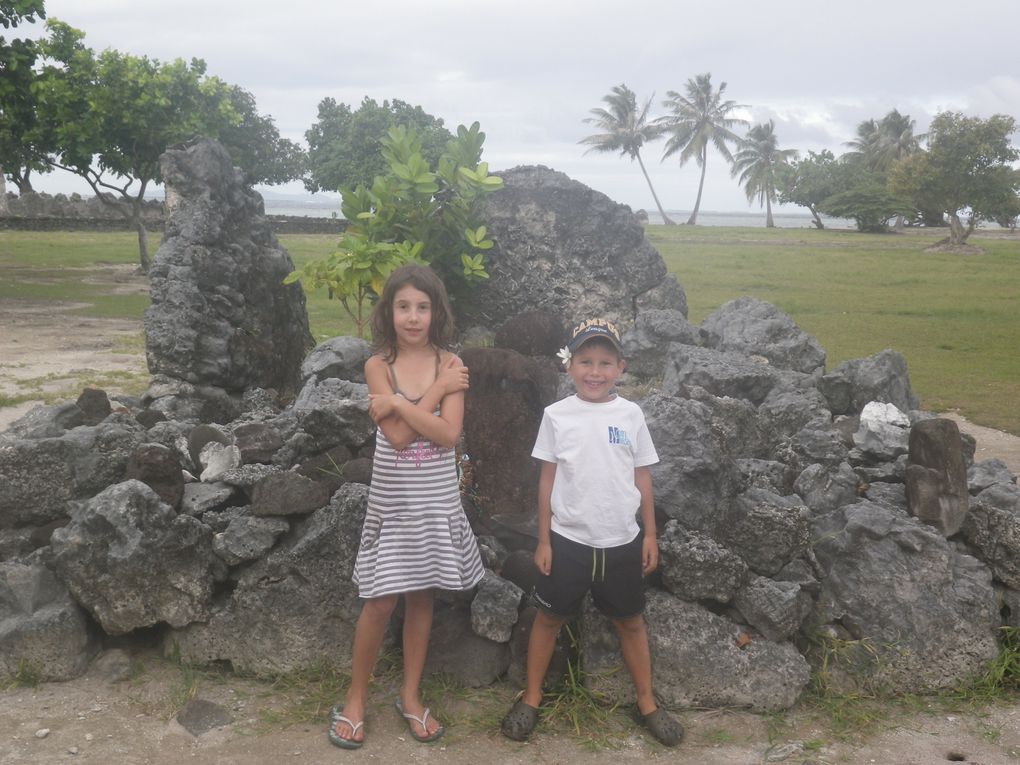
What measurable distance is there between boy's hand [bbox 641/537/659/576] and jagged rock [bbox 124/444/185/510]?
7.57 ft

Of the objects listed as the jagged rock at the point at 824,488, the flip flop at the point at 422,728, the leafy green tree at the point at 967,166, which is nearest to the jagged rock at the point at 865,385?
the jagged rock at the point at 824,488

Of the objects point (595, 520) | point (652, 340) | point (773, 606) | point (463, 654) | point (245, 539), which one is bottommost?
point (463, 654)

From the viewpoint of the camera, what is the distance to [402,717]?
4023 millimetres

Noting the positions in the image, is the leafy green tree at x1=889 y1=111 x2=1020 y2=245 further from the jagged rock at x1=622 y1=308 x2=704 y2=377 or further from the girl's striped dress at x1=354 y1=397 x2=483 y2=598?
the girl's striped dress at x1=354 y1=397 x2=483 y2=598

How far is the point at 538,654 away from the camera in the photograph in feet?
13.0

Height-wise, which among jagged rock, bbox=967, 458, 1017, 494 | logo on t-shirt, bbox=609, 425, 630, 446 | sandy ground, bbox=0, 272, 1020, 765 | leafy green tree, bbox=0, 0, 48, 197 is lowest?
sandy ground, bbox=0, 272, 1020, 765

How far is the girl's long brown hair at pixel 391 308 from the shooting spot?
398 cm

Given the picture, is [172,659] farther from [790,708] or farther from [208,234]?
[208,234]

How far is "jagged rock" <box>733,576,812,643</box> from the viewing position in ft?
13.6

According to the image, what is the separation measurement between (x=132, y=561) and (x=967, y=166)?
36.1m

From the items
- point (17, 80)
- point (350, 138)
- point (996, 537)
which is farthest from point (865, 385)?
point (350, 138)

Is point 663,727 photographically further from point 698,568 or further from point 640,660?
point 698,568

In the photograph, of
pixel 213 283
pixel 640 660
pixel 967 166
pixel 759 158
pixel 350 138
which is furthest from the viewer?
pixel 759 158

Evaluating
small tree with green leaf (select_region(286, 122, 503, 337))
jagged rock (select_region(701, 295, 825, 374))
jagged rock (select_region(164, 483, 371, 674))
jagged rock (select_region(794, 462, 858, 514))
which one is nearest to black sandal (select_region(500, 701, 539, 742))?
jagged rock (select_region(164, 483, 371, 674))
